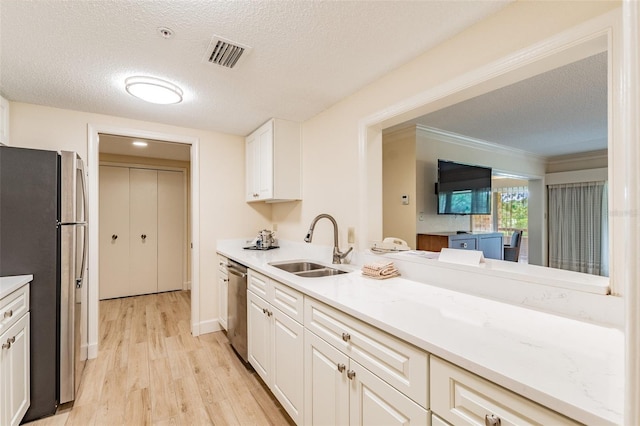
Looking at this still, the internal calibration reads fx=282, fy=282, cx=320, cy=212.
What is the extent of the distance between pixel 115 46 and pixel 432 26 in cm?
178

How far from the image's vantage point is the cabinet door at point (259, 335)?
1.98 m

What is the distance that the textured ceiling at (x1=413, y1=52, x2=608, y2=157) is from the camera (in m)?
2.26

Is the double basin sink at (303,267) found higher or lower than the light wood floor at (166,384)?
higher

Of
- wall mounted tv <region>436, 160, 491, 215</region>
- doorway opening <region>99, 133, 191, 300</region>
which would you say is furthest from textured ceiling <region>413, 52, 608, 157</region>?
doorway opening <region>99, 133, 191, 300</region>

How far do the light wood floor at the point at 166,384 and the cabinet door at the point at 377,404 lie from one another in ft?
2.82

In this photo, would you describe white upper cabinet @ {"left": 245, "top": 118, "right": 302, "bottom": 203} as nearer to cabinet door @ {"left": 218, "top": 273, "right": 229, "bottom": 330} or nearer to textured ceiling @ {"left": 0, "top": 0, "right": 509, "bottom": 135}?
textured ceiling @ {"left": 0, "top": 0, "right": 509, "bottom": 135}

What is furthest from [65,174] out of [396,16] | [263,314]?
[396,16]

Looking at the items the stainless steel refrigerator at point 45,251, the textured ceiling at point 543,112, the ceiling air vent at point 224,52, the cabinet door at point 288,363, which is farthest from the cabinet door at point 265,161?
the textured ceiling at point 543,112

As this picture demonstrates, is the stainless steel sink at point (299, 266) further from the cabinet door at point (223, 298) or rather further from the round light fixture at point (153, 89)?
the round light fixture at point (153, 89)

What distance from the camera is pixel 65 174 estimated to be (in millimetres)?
1854

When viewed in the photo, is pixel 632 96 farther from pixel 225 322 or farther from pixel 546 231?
pixel 546 231

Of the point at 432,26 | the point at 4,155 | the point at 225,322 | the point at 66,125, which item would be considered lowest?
the point at 225,322

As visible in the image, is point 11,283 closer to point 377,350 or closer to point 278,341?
point 278,341

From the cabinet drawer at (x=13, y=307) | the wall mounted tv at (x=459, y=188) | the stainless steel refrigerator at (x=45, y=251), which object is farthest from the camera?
the wall mounted tv at (x=459, y=188)
